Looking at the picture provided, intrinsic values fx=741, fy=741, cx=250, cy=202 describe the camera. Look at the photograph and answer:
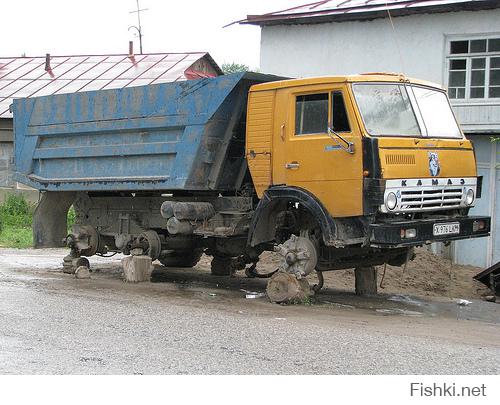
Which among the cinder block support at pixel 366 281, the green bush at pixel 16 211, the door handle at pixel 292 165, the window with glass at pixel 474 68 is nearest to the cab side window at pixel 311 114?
the door handle at pixel 292 165

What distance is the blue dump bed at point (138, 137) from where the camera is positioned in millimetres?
10086

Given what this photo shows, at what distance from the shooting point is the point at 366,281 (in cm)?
1084

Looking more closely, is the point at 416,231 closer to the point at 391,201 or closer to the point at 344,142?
the point at 391,201

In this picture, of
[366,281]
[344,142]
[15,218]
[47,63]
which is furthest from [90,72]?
[344,142]

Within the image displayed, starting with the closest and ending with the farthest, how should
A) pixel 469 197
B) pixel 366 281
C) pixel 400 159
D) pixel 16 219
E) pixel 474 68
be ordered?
1. pixel 400 159
2. pixel 469 197
3. pixel 366 281
4. pixel 474 68
5. pixel 16 219

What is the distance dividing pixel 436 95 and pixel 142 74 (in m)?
16.7

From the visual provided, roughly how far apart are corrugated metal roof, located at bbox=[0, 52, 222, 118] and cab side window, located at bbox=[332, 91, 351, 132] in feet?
51.0

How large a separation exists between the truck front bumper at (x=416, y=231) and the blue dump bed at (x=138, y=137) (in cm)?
274

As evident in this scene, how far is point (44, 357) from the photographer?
6363 millimetres

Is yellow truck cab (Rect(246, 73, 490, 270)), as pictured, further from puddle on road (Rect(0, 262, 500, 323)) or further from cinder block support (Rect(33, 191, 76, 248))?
cinder block support (Rect(33, 191, 76, 248))

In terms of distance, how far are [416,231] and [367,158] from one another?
3.36 ft

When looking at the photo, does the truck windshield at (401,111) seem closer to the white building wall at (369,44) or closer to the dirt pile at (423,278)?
the dirt pile at (423,278)
